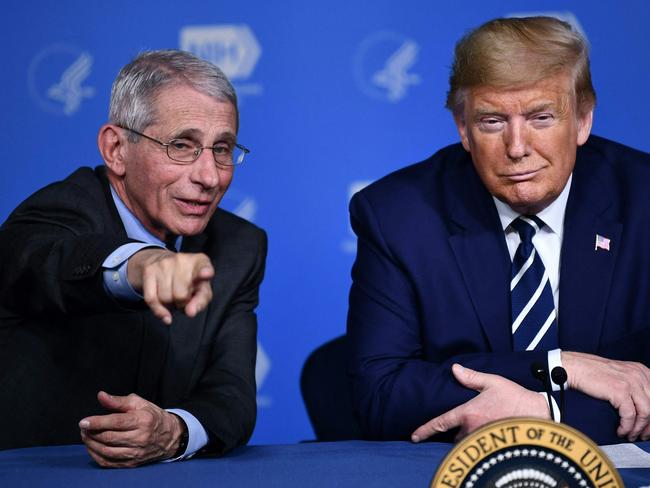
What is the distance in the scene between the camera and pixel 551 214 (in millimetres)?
2129

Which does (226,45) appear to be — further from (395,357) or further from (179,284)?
(179,284)

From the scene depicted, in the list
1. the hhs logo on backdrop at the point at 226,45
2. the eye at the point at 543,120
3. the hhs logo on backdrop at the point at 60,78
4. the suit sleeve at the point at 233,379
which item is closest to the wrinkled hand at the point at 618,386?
the eye at the point at 543,120

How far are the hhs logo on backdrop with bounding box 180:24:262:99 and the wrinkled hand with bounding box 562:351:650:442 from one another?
1.47m

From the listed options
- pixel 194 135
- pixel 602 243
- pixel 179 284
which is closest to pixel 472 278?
pixel 602 243

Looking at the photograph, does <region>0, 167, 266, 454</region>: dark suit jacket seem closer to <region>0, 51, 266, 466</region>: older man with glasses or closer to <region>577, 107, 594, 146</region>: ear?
<region>0, 51, 266, 466</region>: older man with glasses

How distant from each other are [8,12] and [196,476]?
6.45 feet

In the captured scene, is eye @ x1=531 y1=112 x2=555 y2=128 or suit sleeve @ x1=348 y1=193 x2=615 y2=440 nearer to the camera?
suit sleeve @ x1=348 y1=193 x2=615 y2=440

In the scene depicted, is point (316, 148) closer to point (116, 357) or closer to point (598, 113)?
point (598, 113)

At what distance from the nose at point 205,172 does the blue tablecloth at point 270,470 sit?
2.15 ft

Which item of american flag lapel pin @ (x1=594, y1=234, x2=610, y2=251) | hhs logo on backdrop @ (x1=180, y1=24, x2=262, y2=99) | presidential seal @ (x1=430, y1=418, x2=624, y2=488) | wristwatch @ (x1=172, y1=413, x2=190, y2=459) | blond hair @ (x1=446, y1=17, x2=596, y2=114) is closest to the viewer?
presidential seal @ (x1=430, y1=418, x2=624, y2=488)

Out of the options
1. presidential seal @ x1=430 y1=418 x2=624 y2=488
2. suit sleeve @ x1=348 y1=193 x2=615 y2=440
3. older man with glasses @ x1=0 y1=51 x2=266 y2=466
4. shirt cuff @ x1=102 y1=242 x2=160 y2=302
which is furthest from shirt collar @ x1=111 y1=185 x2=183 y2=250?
presidential seal @ x1=430 y1=418 x2=624 y2=488

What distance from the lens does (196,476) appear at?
1401 millimetres

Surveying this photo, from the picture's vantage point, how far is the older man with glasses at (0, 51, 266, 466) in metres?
1.84

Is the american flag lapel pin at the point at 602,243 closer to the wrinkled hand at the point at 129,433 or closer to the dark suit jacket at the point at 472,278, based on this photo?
the dark suit jacket at the point at 472,278
